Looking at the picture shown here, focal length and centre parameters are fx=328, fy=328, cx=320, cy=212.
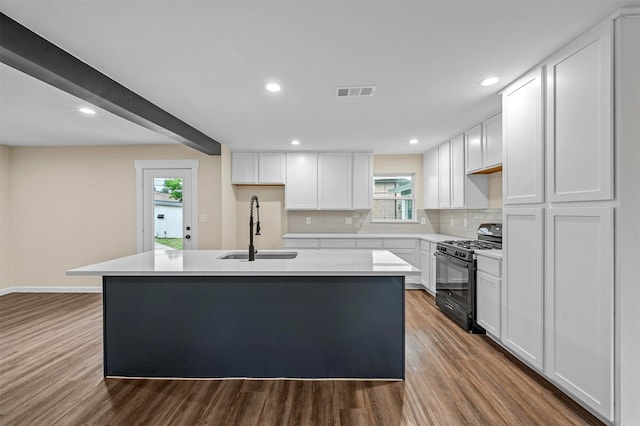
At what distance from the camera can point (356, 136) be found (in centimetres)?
449

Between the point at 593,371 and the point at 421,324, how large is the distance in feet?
6.00

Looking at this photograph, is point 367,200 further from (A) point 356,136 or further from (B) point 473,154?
(B) point 473,154

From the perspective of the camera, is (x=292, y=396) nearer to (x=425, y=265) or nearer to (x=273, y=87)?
(x=273, y=87)

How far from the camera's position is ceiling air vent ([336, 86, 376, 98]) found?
278 cm

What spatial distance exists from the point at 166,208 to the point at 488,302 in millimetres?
4616

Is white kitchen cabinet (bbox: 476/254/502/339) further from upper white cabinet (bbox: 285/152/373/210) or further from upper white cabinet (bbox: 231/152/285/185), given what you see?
upper white cabinet (bbox: 231/152/285/185)

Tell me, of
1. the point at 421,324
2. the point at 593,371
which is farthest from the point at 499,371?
the point at 421,324

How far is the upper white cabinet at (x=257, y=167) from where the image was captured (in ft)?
18.0

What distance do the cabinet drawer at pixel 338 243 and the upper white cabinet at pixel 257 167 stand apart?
126 cm

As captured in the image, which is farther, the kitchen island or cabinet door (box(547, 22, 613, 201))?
the kitchen island

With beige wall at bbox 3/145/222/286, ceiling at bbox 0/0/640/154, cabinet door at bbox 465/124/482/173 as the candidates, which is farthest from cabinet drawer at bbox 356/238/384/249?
beige wall at bbox 3/145/222/286

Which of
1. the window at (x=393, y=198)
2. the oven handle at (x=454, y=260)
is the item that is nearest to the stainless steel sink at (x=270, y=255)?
the oven handle at (x=454, y=260)

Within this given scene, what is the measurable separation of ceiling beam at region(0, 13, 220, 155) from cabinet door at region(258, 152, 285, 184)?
83.2 inches

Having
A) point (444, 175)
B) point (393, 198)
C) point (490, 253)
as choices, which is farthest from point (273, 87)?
point (393, 198)
